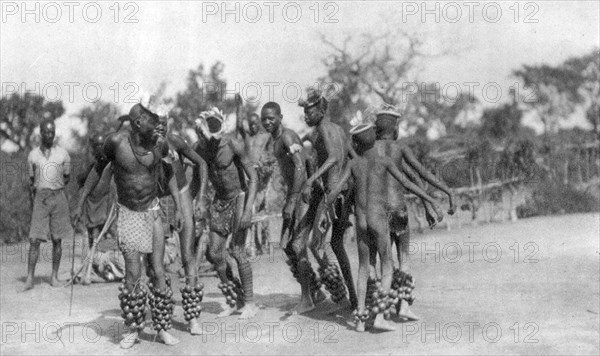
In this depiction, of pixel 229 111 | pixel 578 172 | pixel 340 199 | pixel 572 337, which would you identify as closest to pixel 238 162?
pixel 340 199

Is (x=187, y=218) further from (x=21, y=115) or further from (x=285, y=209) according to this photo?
(x=21, y=115)

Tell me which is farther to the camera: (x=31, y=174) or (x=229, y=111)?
(x=229, y=111)

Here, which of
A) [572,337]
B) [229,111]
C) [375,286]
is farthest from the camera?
[229,111]

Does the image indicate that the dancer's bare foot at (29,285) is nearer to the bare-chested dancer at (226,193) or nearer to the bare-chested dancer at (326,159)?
the bare-chested dancer at (226,193)

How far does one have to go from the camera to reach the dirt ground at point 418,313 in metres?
6.07

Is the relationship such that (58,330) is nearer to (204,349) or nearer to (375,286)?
(204,349)

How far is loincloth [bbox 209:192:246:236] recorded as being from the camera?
23.6 feet

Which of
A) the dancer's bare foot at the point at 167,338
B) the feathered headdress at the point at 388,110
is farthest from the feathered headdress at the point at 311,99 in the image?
the dancer's bare foot at the point at 167,338

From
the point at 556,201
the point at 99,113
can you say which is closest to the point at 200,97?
the point at 99,113

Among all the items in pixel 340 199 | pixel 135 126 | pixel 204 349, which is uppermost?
pixel 135 126

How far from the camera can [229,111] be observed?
77.3 feet

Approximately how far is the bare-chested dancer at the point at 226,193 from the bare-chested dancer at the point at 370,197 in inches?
41.0

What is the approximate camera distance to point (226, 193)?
729cm

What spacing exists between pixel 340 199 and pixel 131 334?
2.27m
